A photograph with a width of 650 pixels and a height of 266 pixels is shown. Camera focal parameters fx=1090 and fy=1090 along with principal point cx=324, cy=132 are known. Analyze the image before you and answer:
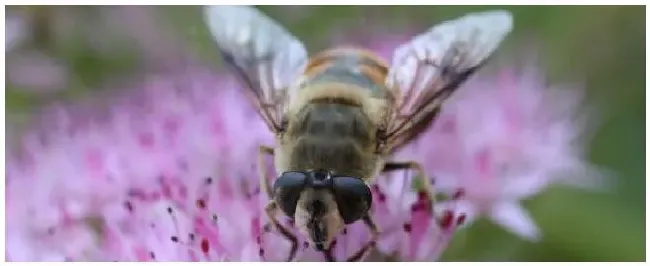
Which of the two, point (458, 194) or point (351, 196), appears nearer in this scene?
point (351, 196)

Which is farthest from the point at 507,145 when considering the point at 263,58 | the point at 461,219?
the point at 263,58

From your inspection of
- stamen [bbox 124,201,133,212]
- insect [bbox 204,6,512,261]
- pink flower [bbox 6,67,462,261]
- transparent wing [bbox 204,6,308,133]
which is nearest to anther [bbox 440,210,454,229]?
pink flower [bbox 6,67,462,261]

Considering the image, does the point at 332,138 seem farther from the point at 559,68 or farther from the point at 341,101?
the point at 559,68

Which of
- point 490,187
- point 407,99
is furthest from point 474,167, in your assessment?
point 407,99

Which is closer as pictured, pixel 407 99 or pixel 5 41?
pixel 407 99

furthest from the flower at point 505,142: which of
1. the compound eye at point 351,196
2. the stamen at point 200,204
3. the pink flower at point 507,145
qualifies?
the stamen at point 200,204
